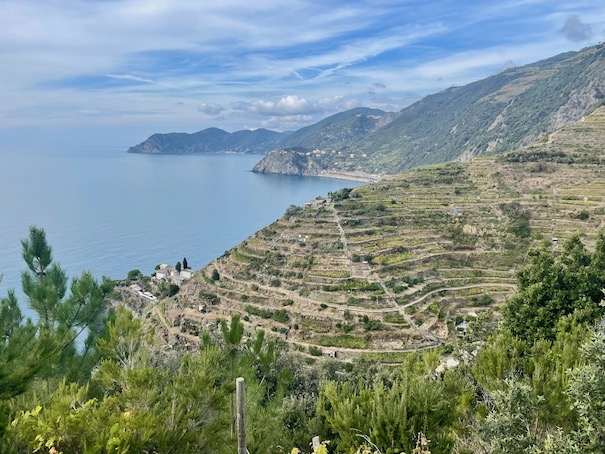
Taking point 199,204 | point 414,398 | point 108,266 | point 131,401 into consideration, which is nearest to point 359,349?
point 414,398

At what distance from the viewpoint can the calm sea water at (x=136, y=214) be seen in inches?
2135

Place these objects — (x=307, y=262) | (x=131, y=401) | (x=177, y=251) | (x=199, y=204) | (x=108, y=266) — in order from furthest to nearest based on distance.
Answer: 1. (x=199, y=204)
2. (x=177, y=251)
3. (x=108, y=266)
4. (x=307, y=262)
5. (x=131, y=401)

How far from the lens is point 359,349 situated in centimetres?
2684

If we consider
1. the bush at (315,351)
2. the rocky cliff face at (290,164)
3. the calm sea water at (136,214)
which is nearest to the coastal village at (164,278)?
the calm sea water at (136,214)

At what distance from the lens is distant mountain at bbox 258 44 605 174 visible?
337 feet

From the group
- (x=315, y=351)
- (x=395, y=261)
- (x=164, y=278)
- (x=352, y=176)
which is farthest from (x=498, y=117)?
(x=315, y=351)

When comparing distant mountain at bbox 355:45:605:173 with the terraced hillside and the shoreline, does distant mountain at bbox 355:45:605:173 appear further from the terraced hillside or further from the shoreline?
the terraced hillside

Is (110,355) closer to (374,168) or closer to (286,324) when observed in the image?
(286,324)

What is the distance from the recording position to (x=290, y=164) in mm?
156875

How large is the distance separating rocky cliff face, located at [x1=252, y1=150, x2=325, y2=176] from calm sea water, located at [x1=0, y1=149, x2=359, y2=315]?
11.2 meters

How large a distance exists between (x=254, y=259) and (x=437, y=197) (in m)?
21.7

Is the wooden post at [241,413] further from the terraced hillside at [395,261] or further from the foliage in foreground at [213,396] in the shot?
the terraced hillside at [395,261]

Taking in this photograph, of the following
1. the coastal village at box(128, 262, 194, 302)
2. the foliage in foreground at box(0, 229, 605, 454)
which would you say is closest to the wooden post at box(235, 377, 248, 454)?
the foliage in foreground at box(0, 229, 605, 454)

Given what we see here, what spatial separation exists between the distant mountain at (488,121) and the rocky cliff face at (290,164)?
402 millimetres
